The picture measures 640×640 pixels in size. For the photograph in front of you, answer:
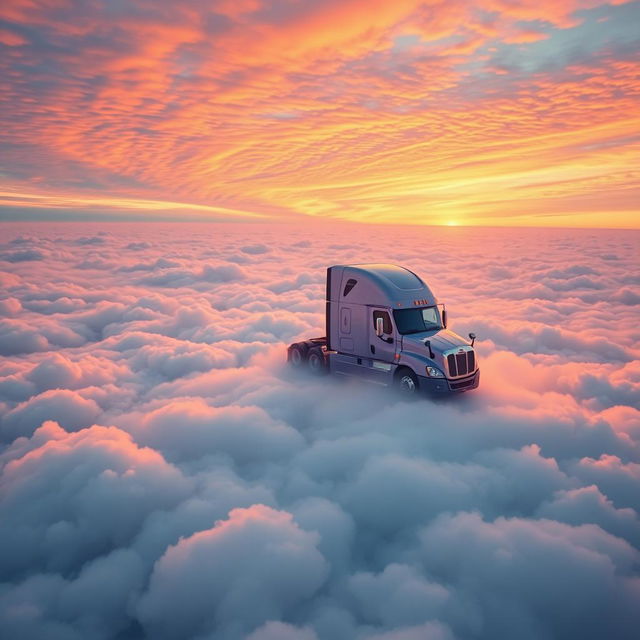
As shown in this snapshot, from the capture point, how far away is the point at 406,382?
1614 cm

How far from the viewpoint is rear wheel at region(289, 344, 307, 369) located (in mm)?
20625

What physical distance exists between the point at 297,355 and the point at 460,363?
819 cm

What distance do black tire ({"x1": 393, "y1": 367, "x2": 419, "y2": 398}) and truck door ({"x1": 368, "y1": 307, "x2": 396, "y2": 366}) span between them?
1.89 ft

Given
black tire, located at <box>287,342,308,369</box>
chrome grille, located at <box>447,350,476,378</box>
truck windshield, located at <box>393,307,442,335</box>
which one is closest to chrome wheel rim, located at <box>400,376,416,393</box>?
chrome grille, located at <box>447,350,476,378</box>

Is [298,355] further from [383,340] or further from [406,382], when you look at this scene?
[406,382]

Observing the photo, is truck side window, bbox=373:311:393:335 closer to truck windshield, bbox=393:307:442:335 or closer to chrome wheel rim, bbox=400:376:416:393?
truck windshield, bbox=393:307:442:335

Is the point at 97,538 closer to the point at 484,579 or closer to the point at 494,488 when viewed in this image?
the point at 484,579

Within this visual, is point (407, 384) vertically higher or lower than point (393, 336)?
lower

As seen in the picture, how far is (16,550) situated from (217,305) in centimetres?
6134

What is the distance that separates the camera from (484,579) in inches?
403

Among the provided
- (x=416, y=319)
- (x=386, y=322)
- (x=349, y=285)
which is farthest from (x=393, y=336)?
(x=349, y=285)

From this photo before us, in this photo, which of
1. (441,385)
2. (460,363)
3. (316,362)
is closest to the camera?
(441,385)

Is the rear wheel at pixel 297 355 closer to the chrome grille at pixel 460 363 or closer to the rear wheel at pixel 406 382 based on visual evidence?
the rear wheel at pixel 406 382

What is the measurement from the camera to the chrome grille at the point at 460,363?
15.5m
